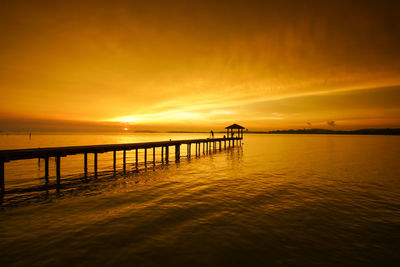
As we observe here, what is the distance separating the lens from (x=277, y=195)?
33.0ft

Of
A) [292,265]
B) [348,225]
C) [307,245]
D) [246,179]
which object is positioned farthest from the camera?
[246,179]

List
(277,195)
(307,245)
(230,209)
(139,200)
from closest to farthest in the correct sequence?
(307,245) → (230,209) → (139,200) → (277,195)

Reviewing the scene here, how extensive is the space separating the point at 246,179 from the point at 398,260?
29.9ft

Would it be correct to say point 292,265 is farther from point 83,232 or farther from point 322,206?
point 83,232

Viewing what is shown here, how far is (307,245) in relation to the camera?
5488 mm

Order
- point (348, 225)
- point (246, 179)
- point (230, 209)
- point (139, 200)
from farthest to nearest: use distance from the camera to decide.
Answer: point (246, 179) → point (139, 200) → point (230, 209) → point (348, 225)

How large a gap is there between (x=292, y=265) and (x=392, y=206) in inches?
302

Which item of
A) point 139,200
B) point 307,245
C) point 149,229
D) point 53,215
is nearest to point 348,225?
point 307,245

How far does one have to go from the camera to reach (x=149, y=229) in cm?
638

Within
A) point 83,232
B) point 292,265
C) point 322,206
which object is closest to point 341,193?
point 322,206

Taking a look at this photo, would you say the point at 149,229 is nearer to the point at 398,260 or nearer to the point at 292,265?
the point at 292,265

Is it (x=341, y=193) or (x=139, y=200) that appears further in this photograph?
(x=341, y=193)

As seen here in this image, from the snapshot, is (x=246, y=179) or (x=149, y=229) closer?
(x=149, y=229)

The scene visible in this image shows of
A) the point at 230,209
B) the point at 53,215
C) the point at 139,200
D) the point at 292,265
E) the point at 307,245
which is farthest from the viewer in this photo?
the point at 139,200
